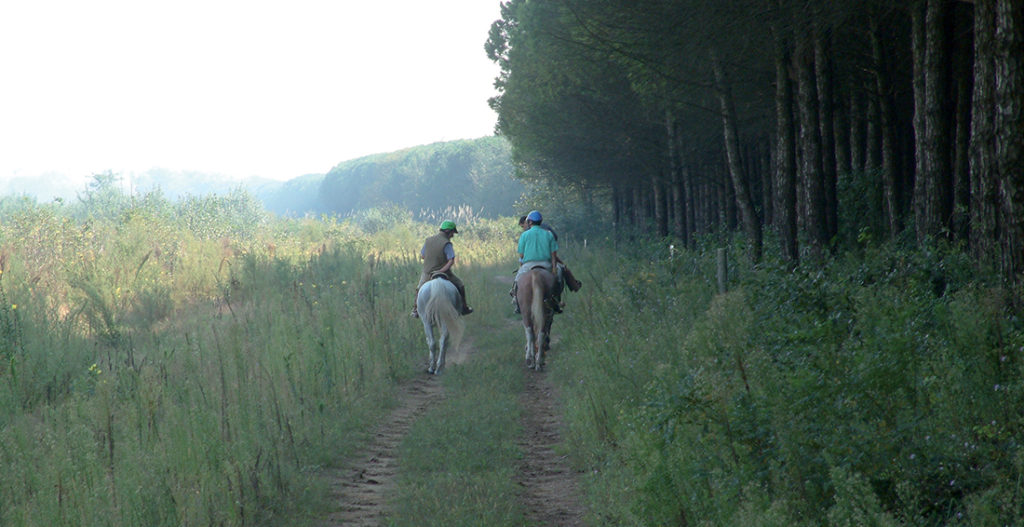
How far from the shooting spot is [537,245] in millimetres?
12977

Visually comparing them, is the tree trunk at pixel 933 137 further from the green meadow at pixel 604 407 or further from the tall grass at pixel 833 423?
the tall grass at pixel 833 423

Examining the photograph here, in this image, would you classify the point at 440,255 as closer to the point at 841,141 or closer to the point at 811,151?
the point at 811,151

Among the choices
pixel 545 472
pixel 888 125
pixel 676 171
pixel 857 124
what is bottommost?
pixel 545 472

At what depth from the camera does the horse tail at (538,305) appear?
12.6 m

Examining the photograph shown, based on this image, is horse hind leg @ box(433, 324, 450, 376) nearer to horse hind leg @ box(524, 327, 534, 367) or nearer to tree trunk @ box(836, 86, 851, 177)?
horse hind leg @ box(524, 327, 534, 367)

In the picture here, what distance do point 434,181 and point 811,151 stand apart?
376 feet

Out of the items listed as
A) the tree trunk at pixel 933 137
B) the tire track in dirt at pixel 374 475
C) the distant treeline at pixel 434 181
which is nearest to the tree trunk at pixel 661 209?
the tree trunk at pixel 933 137

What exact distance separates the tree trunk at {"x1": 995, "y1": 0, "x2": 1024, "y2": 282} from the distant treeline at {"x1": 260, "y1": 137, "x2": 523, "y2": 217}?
302 ft

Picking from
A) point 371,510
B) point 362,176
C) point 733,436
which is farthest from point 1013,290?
point 362,176

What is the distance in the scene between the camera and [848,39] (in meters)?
14.0

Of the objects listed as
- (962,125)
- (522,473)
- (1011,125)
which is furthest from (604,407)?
(962,125)

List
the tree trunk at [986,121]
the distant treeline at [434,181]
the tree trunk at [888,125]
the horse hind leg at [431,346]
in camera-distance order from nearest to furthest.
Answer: the tree trunk at [986,121], the horse hind leg at [431,346], the tree trunk at [888,125], the distant treeline at [434,181]

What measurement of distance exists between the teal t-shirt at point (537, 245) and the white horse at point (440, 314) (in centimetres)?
136

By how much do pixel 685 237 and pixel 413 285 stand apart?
26.1ft
